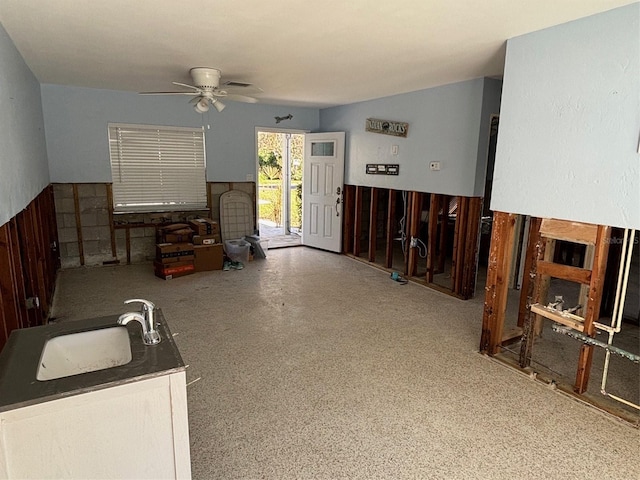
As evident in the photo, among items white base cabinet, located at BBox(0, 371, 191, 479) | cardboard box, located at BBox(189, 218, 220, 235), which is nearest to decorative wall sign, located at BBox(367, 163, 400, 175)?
cardboard box, located at BBox(189, 218, 220, 235)

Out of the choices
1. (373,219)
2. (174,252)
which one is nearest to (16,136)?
(174,252)

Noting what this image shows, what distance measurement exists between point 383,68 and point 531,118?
1623 millimetres

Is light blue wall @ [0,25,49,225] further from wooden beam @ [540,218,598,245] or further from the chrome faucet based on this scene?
wooden beam @ [540,218,598,245]

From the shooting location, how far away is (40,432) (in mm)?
1199

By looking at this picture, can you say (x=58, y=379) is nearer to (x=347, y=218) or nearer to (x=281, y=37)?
(x=281, y=37)

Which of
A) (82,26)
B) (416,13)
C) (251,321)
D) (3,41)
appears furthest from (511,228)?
(3,41)

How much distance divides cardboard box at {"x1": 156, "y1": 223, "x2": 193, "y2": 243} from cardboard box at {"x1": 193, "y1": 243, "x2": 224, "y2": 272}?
0.68 feet

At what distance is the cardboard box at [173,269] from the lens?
16.5 ft

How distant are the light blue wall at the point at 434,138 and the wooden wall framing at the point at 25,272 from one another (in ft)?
13.6

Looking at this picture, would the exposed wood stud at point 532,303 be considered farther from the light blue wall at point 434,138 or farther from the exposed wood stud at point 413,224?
the exposed wood stud at point 413,224

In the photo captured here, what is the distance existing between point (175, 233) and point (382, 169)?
120 inches

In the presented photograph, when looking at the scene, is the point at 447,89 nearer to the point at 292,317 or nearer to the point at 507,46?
the point at 507,46

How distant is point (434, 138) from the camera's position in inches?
186

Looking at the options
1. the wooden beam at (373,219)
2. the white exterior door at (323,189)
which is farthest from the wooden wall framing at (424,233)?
the white exterior door at (323,189)
